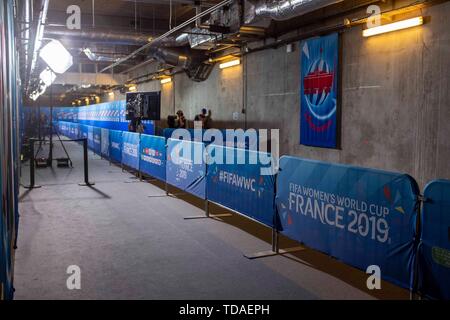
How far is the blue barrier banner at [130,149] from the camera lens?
11.3 meters

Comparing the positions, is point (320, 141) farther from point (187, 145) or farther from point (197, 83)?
point (197, 83)


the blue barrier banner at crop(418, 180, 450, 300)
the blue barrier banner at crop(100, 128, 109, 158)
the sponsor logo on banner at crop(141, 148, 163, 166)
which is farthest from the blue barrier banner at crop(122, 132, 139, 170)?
the blue barrier banner at crop(418, 180, 450, 300)

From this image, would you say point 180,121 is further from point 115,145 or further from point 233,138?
point 233,138

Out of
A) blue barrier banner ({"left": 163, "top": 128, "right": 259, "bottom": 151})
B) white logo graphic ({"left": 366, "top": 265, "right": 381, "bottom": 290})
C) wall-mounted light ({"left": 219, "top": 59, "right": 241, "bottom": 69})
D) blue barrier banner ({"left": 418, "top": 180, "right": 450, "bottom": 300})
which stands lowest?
white logo graphic ({"left": 366, "top": 265, "right": 381, "bottom": 290})

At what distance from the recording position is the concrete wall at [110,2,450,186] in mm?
6363

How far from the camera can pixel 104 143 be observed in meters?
16.2

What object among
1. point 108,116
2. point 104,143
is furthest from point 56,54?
point 108,116

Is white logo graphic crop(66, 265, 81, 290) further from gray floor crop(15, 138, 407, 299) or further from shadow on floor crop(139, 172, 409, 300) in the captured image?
shadow on floor crop(139, 172, 409, 300)

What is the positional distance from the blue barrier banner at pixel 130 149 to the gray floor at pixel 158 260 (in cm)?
338

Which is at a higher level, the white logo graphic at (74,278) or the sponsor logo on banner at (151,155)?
the sponsor logo on banner at (151,155)

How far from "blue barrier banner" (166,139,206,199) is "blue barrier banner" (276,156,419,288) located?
2.57 m

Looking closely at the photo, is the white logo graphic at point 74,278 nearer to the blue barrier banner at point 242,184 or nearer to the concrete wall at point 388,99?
the blue barrier banner at point 242,184

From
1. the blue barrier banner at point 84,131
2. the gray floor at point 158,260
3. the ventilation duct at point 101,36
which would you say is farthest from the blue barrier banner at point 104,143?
the gray floor at point 158,260

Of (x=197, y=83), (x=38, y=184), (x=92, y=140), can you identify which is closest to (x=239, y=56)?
(x=197, y=83)
